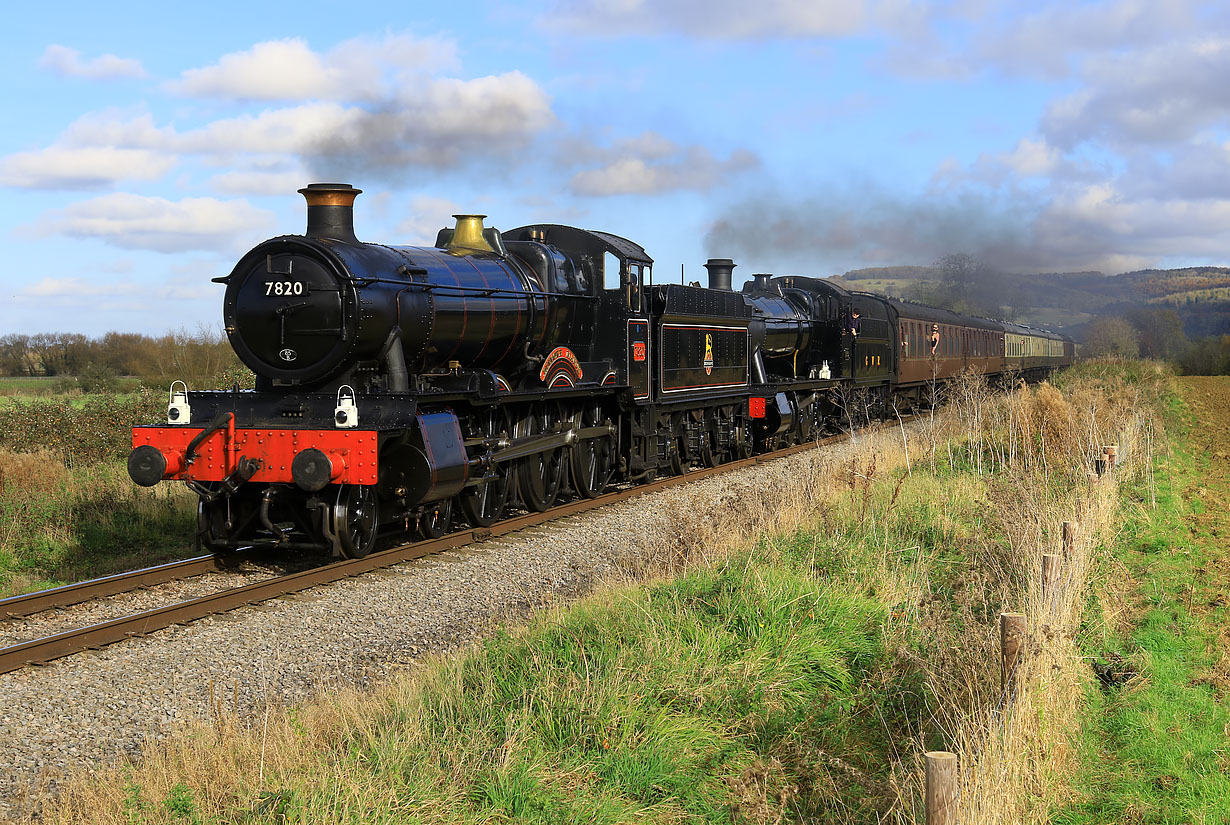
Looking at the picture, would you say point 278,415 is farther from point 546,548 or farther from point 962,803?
point 962,803

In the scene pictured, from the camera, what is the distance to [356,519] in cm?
970

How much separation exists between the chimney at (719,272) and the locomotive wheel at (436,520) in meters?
10.1

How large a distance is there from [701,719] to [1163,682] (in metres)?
3.41

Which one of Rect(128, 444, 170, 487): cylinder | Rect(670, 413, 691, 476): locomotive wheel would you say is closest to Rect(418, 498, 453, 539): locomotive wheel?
Rect(128, 444, 170, 487): cylinder

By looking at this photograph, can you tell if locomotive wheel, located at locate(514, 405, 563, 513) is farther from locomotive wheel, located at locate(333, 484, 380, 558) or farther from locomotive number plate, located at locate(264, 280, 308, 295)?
locomotive number plate, located at locate(264, 280, 308, 295)

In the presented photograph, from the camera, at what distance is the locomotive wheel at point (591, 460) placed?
44.9ft

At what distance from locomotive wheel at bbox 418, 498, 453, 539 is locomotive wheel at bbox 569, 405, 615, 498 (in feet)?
8.90

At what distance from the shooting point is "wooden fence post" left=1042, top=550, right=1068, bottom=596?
6391mm

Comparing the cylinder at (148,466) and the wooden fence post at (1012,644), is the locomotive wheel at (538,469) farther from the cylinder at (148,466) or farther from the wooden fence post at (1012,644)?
the wooden fence post at (1012,644)

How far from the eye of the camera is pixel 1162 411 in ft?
86.8

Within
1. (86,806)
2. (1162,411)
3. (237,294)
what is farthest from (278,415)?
(1162,411)

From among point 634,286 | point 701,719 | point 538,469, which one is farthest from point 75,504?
point 701,719

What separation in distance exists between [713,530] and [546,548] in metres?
1.88

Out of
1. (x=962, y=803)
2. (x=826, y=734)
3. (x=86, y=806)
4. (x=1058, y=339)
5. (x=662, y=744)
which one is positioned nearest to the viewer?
(x=962, y=803)
